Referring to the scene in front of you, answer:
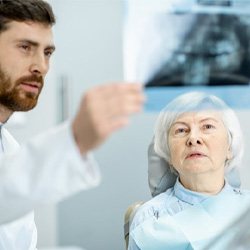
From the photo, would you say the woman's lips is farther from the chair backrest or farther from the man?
the man

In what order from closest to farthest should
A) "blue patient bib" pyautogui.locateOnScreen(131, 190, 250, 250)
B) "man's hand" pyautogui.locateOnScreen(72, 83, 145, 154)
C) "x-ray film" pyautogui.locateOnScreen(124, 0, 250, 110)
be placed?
"man's hand" pyautogui.locateOnScreen(72, 83, 145, 154) < "x-ray film" pyautogui.locateOnScreen(124, 0, 250, 110) < "blue patient bib" pyautogui.locateOnScreen(131, 190, 250, 250)

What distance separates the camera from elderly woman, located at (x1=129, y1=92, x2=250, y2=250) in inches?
32.1

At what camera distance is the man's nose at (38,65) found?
0.78 m

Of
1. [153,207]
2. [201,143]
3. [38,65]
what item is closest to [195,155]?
[201,143]

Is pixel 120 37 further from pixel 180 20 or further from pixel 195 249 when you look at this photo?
pixel 195 249

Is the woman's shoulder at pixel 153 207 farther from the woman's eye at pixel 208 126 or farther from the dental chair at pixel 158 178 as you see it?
the woman's eye at pixel 208 126

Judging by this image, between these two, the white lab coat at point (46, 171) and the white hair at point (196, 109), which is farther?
the white hair at point (196, 109)

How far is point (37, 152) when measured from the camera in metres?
0.50

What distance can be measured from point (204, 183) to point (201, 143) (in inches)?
2.7

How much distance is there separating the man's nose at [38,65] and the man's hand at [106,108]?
322 millimetres

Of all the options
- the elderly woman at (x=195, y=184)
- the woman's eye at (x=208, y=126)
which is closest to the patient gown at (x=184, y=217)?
the elderly woman at (x=195, y=184)

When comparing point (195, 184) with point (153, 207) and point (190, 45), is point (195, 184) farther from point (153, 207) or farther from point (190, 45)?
point (190, 45)

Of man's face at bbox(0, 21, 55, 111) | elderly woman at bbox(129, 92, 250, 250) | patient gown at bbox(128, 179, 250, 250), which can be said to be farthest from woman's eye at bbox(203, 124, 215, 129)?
man's face at bbox(0, 21, 55, 111)

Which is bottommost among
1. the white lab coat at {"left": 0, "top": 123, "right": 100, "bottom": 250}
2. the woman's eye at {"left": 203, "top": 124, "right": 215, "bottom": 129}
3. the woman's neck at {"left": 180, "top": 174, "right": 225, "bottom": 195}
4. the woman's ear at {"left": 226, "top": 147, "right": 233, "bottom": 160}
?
the woman's neck at {"left": 180, "top": 174, "right": 225, "bottom": 195}
